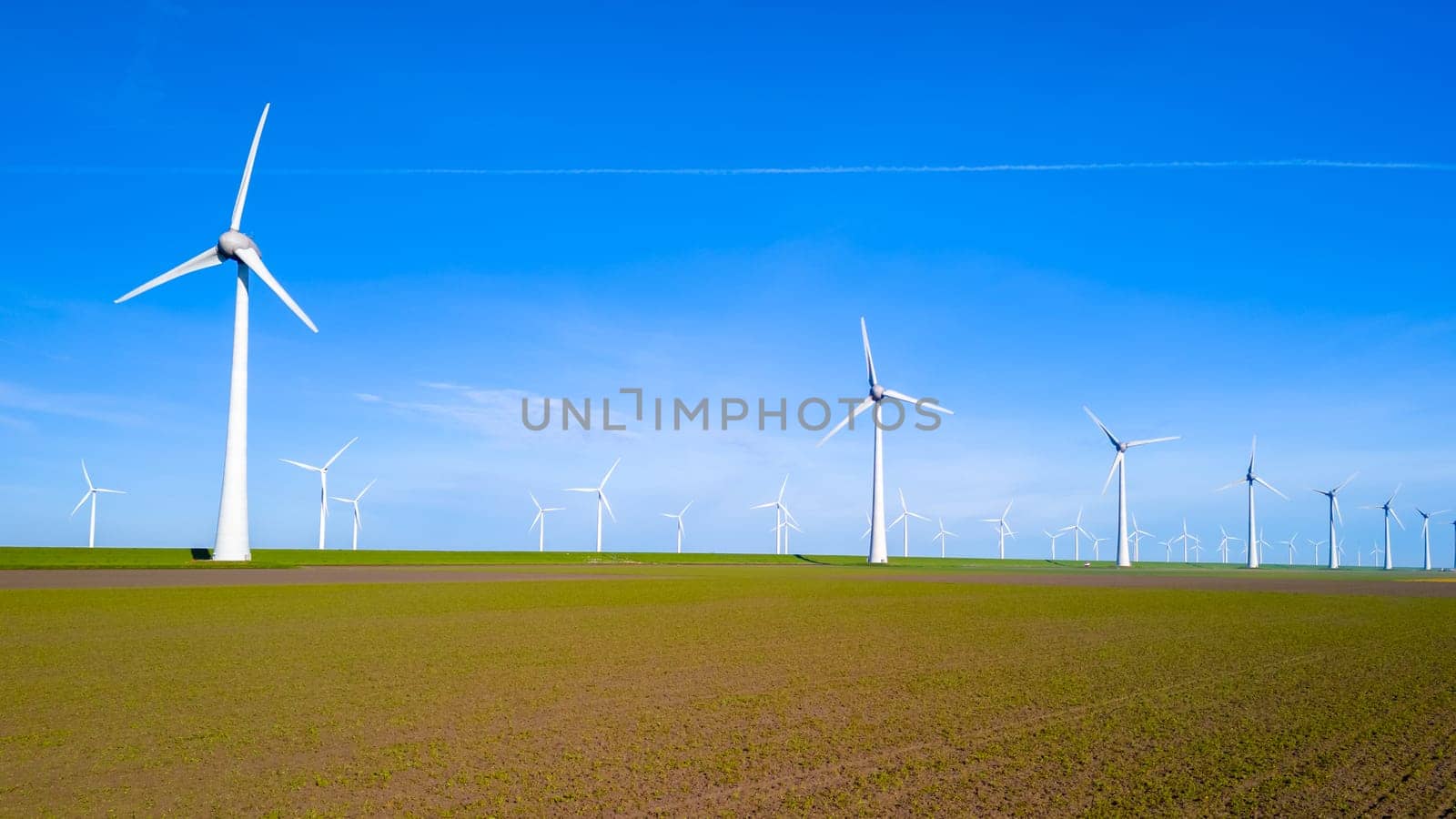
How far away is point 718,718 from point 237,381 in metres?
59.2

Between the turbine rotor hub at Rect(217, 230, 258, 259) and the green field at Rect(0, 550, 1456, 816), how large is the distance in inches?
1805

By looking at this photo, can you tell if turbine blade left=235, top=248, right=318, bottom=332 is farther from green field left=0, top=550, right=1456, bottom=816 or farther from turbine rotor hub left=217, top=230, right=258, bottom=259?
green field left=0, top=550, right=1456, bottom=816

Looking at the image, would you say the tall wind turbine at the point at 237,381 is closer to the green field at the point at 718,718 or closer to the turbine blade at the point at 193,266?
the turbine blade at the point at 193,266

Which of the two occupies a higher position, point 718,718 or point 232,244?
point 232,244

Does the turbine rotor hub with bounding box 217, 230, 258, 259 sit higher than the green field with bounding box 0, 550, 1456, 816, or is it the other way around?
the turbine rotor hub with bounding box 217, 230, 258, 259

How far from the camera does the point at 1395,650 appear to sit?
68.7ft

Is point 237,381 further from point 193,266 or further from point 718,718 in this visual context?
point 718,718

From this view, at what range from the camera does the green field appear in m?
9.09

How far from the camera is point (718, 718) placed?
1268 cm

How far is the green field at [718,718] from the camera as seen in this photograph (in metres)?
9.09

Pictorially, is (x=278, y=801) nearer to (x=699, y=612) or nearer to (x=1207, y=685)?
(x=1207, y=685)

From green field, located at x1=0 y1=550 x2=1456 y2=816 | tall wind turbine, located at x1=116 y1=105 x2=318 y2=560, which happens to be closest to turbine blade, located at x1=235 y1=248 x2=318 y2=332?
tall wind turbine, located at x1=116 y1=105 x2=318 y2=560

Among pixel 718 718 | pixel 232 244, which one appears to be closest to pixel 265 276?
pixel 232 244

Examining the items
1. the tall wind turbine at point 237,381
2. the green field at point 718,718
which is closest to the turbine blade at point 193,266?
the tall wind turbine at point 237,381
